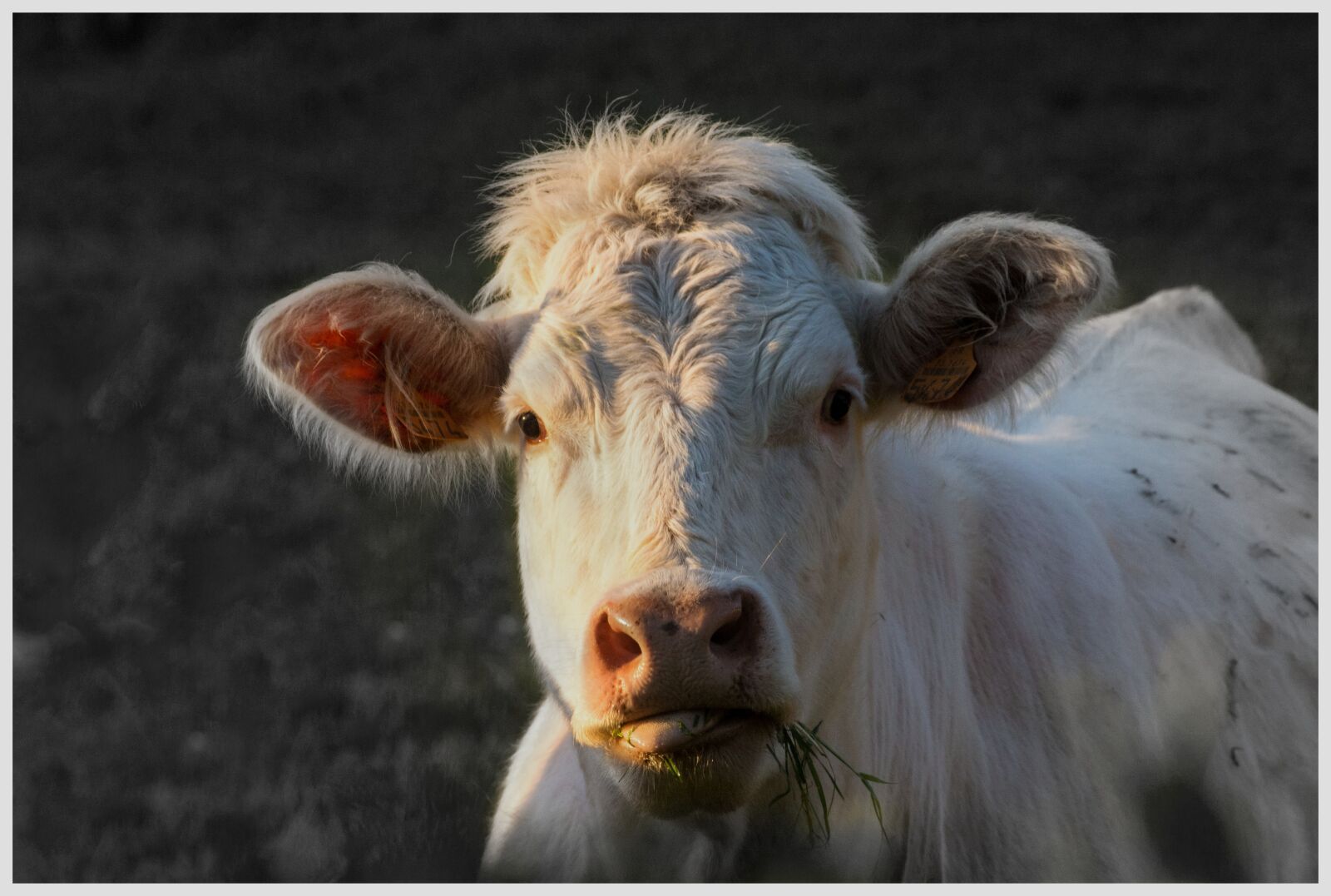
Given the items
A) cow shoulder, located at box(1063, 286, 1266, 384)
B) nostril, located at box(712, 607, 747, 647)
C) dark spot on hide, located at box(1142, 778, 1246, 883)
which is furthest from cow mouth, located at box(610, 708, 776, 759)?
cow shoulder, located at box(1063, 286, 1266, 384)

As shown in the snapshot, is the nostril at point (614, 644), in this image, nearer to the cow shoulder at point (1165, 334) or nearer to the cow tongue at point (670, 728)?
the cow tongue at point (670, 728)

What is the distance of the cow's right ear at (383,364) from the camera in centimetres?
271

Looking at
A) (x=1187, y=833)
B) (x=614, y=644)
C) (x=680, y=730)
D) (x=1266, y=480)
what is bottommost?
(x=1187, y=833)

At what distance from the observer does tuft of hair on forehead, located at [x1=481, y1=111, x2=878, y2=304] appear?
287cm

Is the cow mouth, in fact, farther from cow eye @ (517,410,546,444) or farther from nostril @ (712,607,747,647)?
cow eye @ (517,410,546,444)

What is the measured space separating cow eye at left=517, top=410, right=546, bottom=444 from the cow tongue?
0.67 meters

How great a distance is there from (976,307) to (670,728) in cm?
112

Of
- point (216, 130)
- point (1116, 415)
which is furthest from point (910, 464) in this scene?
point (216, 130)

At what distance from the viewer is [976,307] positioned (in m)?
2.81

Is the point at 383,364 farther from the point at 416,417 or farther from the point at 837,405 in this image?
the point at 837,405

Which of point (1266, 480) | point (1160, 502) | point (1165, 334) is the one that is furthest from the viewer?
point (1165, 334)

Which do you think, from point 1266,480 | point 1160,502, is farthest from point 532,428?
point 1266,480

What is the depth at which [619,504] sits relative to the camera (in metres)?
2.41

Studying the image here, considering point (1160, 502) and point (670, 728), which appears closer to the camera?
point (670, 728)
